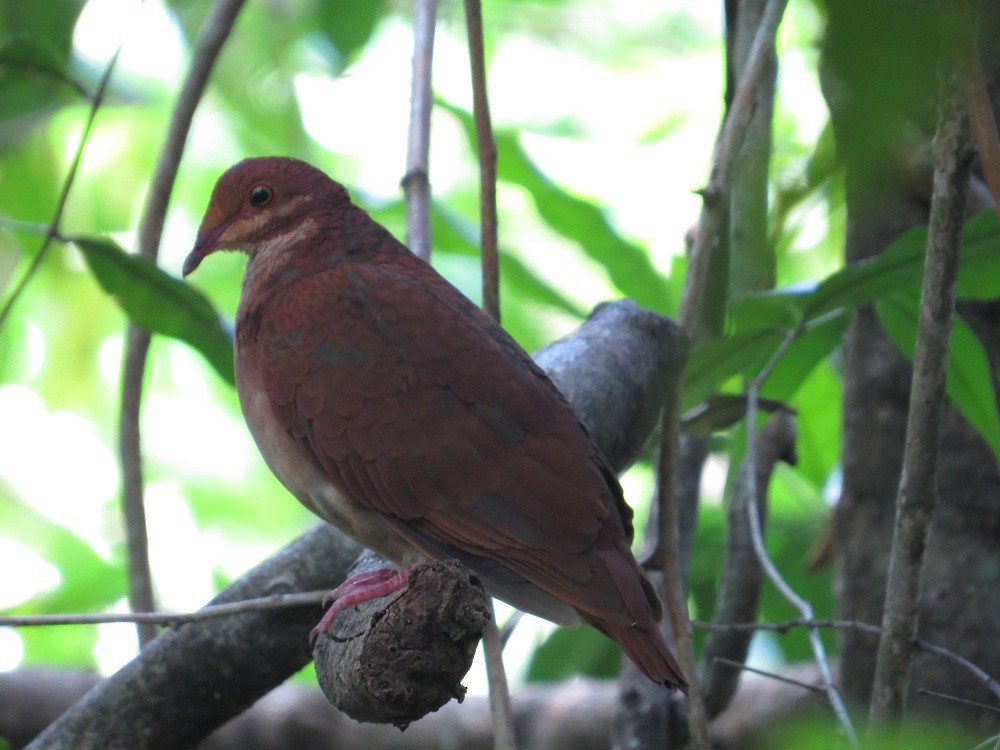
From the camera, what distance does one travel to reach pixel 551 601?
210cm

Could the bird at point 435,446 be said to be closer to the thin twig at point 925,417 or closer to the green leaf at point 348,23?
the thin twig at point 925,417

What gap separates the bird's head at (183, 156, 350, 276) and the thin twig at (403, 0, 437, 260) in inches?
8.5

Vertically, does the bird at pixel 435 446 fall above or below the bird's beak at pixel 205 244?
below

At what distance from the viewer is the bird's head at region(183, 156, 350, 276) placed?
2.84 meters

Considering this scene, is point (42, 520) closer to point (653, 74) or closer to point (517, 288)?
point (517, 288)

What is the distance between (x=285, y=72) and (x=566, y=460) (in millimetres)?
2675

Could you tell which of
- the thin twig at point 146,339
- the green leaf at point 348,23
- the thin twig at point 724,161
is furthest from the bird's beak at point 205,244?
the thin twig at point 724,161

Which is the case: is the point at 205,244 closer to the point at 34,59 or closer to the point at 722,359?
the point at 34,59

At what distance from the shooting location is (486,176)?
279 cm

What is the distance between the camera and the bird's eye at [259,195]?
9.39 feet

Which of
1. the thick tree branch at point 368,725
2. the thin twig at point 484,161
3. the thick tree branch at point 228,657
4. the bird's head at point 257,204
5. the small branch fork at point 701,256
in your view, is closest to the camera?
the thick tree branch at point 228,657

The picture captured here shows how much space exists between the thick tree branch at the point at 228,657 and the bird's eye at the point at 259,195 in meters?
0.90

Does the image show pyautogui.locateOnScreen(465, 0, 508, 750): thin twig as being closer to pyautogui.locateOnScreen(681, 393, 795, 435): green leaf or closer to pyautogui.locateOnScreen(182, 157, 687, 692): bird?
pyautogui.locateOnScreen(182, 157, 687, 692): bird

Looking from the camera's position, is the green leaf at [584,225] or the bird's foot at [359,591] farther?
the green leaf at [584,225]
